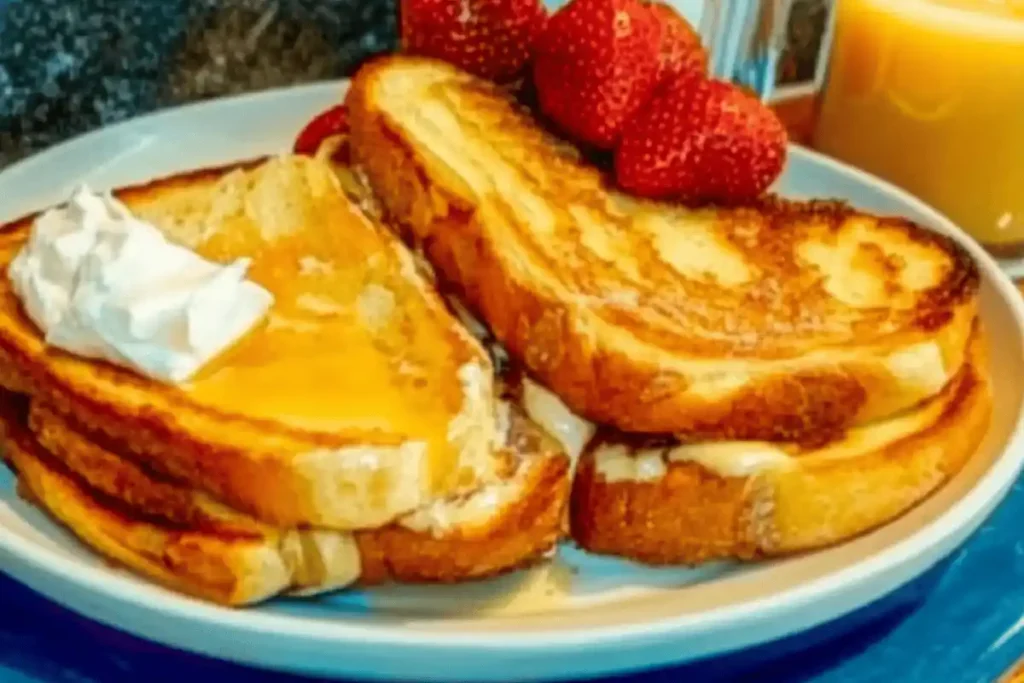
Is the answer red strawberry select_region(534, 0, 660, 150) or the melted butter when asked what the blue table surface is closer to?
the melted butter

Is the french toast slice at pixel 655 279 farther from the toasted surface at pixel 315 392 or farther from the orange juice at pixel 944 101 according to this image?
the orange juice at pixel 944 101

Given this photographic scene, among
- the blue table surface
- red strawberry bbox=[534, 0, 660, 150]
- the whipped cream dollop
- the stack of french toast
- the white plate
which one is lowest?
the blue table surface

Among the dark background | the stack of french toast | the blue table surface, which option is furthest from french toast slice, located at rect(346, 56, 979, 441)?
the dark background

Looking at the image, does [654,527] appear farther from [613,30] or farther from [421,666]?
[613,30]

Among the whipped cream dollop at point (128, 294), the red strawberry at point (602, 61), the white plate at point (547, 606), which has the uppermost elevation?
the red strawberry at point (602, 61)

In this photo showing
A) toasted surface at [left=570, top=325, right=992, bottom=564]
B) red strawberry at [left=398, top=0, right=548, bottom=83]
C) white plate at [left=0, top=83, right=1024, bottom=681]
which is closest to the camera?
white plate at [left=0, top=83, right=1024, bottom=681]

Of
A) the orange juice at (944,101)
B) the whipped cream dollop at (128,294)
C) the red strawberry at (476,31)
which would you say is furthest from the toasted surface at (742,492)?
the orange juice at (944,101)

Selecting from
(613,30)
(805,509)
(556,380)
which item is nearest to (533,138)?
(613,30)
